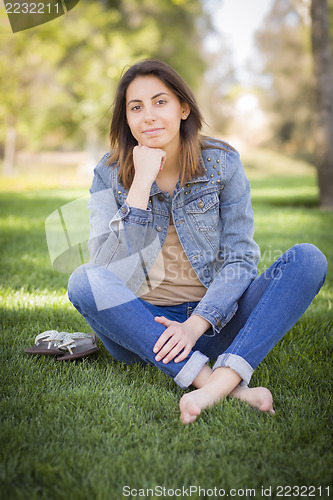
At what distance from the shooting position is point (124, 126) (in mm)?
2473

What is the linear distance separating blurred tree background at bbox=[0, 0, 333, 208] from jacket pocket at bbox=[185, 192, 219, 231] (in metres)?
4.68

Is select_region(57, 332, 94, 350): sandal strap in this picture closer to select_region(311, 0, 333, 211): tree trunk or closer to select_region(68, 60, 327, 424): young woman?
select_region(68, 60, 327, 424): young woman

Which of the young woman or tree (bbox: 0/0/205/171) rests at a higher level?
tree (bbox: 0/0/205/171)

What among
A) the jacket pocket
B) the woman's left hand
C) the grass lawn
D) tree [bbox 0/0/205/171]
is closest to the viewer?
the grass lawn

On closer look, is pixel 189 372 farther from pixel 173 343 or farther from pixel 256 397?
pixel 256 397

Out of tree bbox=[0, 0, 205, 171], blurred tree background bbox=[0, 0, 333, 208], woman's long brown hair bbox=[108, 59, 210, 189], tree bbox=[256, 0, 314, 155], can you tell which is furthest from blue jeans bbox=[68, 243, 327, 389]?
tree bbox=[256, 0, 314, 155]

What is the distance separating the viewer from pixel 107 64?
54.4 feet

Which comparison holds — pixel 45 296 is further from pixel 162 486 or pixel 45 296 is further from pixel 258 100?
pixel 258 100

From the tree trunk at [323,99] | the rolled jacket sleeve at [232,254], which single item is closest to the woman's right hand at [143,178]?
the rolled jacket sleeve at [232,254]

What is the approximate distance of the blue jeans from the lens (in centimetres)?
199

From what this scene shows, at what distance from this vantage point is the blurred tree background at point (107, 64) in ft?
45.2

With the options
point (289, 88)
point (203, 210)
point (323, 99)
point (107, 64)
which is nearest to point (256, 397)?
point (203, 210)

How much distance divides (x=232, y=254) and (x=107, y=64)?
52.1ft

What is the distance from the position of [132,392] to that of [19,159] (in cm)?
2860
